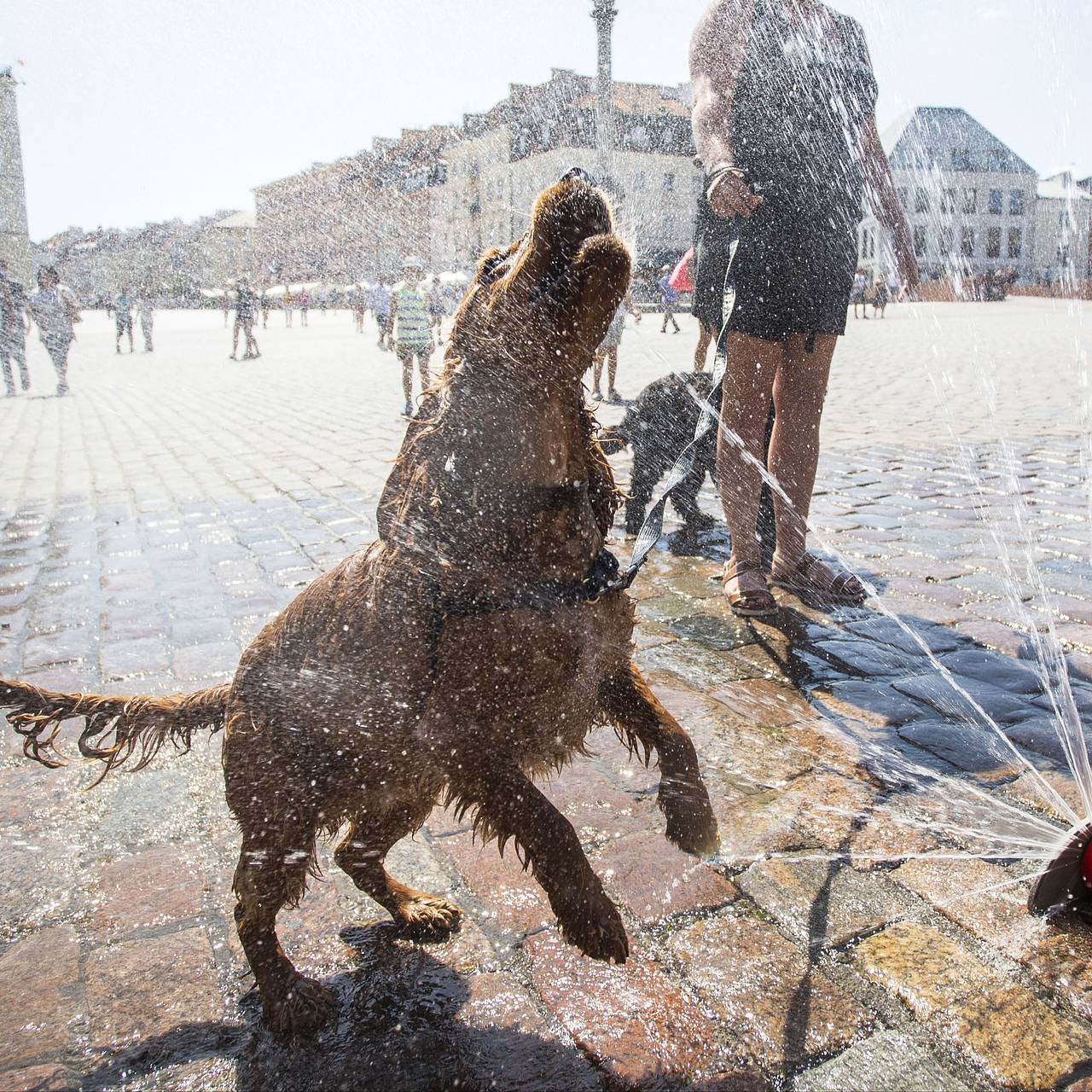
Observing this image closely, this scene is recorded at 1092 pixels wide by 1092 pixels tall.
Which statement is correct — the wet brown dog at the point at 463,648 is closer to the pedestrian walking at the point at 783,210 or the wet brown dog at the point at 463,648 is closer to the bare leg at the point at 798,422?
the pedestrian walking at the point at 783,210

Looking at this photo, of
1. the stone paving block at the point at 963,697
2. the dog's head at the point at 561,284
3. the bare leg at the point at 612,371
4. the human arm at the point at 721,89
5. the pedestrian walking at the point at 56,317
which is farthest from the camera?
the pedestrian walking at the point at 56,317

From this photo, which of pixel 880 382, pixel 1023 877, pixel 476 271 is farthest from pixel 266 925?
pixel 880 382

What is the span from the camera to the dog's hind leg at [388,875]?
1.97 meters

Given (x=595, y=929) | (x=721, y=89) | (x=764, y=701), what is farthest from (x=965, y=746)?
(x=721, y=89)

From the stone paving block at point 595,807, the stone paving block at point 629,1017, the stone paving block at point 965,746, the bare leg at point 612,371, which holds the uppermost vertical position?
the bare leg at point 612,371

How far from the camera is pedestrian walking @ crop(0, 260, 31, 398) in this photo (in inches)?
587

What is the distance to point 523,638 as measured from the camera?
5.55 feet

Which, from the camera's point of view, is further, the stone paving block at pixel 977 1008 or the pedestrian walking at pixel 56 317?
the pedestrian walking at pixel 56 317

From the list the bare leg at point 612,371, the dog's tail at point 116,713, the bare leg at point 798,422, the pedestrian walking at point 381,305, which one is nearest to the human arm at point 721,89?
the bare leg at point 798,422

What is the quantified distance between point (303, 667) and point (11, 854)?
1.17 metres

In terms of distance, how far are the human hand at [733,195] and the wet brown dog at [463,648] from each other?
1992 mm

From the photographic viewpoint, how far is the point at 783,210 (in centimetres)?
362

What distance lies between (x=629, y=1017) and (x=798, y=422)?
109 inches

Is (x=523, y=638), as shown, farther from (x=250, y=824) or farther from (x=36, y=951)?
(x=36, y=951)
